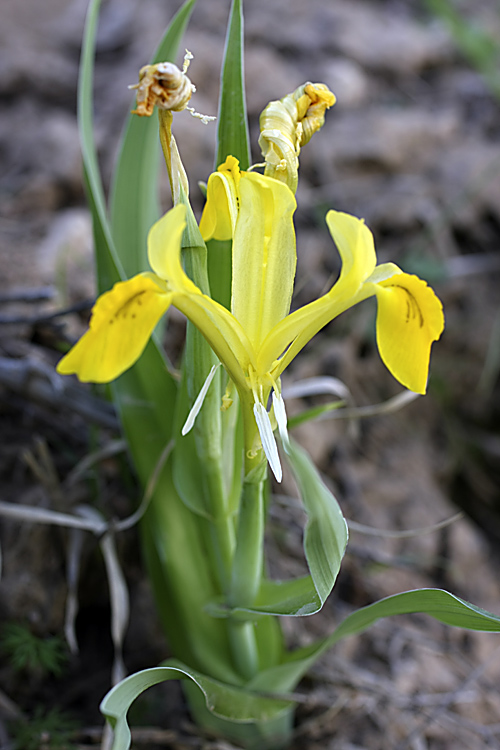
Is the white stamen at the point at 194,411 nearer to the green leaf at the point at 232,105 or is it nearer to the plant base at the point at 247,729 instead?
the green leaf at the point at 232,105

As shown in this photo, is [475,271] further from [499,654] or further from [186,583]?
[186,583]

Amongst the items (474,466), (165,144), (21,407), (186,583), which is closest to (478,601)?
(474,466)

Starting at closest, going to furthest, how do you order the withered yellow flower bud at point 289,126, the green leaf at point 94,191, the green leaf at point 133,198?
the withered yellow flower bud at point 289,126
the green leaf at point 94,191
the green leaf at point 133,198

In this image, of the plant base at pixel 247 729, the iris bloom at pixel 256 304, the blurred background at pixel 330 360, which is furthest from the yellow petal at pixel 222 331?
the plant base at pixel 247 729

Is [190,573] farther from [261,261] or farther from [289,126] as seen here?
[289,126]

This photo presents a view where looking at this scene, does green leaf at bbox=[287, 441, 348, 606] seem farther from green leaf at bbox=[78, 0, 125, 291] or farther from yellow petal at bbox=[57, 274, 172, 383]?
green leaf at bbox=[78, 0, 125, 291]

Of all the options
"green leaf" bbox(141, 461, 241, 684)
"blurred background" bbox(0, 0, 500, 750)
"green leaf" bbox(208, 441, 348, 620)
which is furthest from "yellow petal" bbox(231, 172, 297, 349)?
"blurred background" bbox(0, 0, 500, 750)
